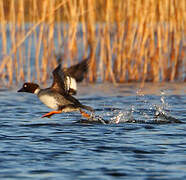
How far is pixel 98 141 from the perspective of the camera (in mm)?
7184

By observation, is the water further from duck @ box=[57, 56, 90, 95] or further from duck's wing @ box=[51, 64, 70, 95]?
duck @ box=[57, 56, 90, 95]

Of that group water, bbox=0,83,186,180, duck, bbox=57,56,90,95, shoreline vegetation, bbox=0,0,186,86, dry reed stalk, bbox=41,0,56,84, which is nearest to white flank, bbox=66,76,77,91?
duck, bbox=57,56,90,95

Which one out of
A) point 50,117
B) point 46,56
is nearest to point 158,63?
point 46,56

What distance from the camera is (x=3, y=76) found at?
1347 cm

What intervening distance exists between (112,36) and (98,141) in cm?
644

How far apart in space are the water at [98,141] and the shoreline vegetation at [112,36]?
152cm

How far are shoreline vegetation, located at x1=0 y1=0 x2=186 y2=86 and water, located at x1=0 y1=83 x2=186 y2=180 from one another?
1521 millimetres

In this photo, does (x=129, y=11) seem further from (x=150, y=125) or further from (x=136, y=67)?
(x=150, y=125)

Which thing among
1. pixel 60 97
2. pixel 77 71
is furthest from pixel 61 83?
pixel 77 71

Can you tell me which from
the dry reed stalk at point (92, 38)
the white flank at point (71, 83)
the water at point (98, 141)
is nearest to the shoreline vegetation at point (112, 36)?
the dry reed stalk at point (92, 38)

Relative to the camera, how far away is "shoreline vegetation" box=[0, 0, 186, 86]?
497 inches

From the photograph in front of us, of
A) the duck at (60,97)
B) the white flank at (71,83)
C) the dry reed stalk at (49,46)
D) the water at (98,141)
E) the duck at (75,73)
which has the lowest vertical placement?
the water at (98,141)

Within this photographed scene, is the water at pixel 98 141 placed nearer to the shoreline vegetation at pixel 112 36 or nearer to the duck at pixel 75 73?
the duck at pixel 75 73

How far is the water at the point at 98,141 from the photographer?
18.5 feet
